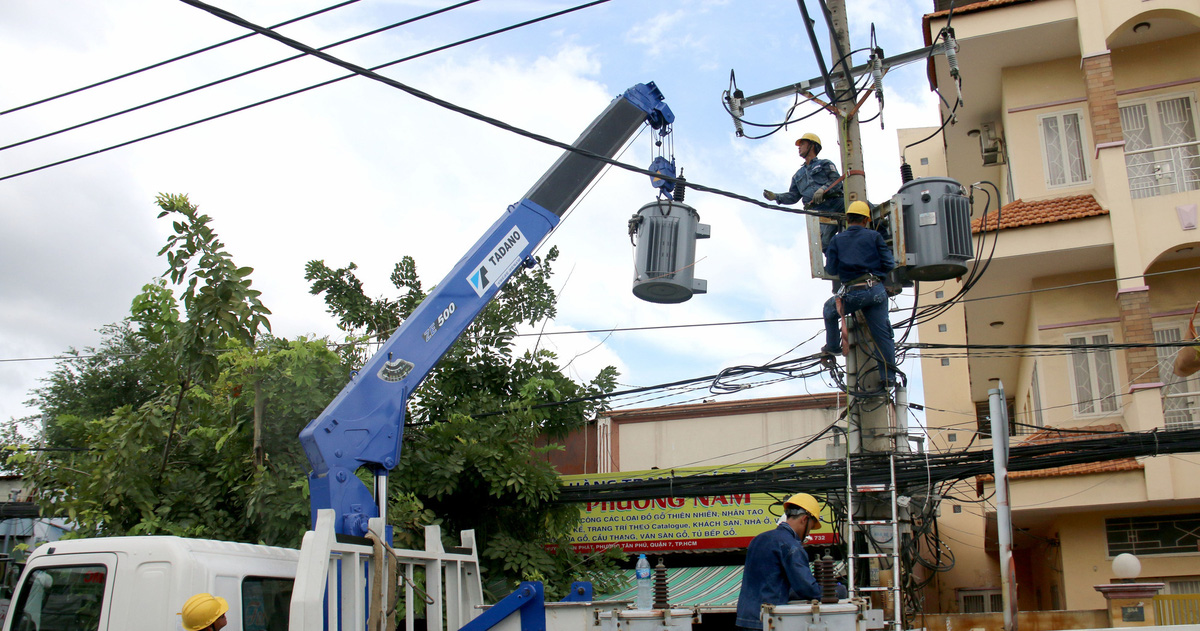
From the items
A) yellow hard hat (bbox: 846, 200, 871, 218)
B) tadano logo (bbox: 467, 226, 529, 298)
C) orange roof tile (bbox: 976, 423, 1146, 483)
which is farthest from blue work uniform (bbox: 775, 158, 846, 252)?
orange roof tile (bbox: 976, 423, 1146, 483)

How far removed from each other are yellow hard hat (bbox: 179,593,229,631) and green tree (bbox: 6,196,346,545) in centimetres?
492

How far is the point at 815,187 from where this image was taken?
927 cm

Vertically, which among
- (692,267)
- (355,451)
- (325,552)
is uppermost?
(692,267)

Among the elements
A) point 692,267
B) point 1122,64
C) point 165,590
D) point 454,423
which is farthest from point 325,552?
point 1122,64

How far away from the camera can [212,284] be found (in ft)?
32.0

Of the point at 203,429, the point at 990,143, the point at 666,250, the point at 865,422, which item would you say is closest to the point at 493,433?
the point at 203,429

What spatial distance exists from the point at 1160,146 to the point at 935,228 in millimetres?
7332

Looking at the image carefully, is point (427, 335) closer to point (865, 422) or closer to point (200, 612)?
point (200, 612)

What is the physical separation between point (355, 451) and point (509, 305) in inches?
317

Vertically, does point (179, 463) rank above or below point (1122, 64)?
below

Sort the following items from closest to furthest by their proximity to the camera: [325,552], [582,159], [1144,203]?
[325,552] → [582,159] → [1144,203]

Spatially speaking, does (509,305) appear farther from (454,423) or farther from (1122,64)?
(1122,64)

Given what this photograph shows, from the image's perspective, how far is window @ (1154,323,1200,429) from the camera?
12.1 metres

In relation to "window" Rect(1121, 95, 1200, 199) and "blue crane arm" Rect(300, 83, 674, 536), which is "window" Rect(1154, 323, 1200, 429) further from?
"blue crane arm" Rect(300, 83, 674, 536)
